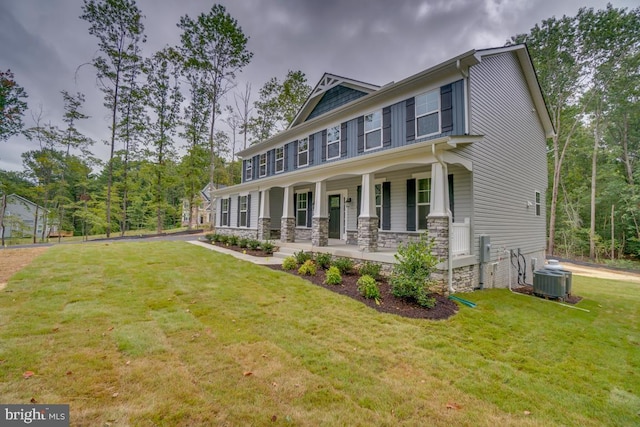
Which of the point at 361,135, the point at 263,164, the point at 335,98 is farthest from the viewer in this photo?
the point at 263,164

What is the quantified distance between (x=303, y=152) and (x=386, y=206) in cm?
543

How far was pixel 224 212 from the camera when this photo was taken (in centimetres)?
1653

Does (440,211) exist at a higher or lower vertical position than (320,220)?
higher

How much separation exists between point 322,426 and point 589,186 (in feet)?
95.4

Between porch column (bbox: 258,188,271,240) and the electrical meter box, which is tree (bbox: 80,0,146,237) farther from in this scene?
the electrical meter box

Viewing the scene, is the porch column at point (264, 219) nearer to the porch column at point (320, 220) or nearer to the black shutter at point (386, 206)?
the porch column at point (320, 220)

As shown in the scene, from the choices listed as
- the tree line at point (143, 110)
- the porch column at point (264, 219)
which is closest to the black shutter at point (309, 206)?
the porch column at point (264, 219)

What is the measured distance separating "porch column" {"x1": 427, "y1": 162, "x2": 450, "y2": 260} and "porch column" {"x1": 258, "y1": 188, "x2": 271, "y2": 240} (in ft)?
25.7

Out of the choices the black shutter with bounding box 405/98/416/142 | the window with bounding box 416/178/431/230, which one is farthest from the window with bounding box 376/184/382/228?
the black shutter with bounding box 405/98/416/142

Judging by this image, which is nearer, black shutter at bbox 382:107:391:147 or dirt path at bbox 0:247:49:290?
dirt path at bbox 0:247:49:290

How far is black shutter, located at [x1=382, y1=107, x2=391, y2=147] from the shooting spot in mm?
9097

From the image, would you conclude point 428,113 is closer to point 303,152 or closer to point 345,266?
point 345,266

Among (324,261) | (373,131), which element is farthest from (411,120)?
(324,261)

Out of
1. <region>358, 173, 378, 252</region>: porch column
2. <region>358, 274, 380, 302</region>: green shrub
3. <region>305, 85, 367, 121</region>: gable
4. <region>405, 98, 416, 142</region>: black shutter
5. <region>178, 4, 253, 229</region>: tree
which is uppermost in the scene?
<region>178, 4, 253, 229</region>: tree
